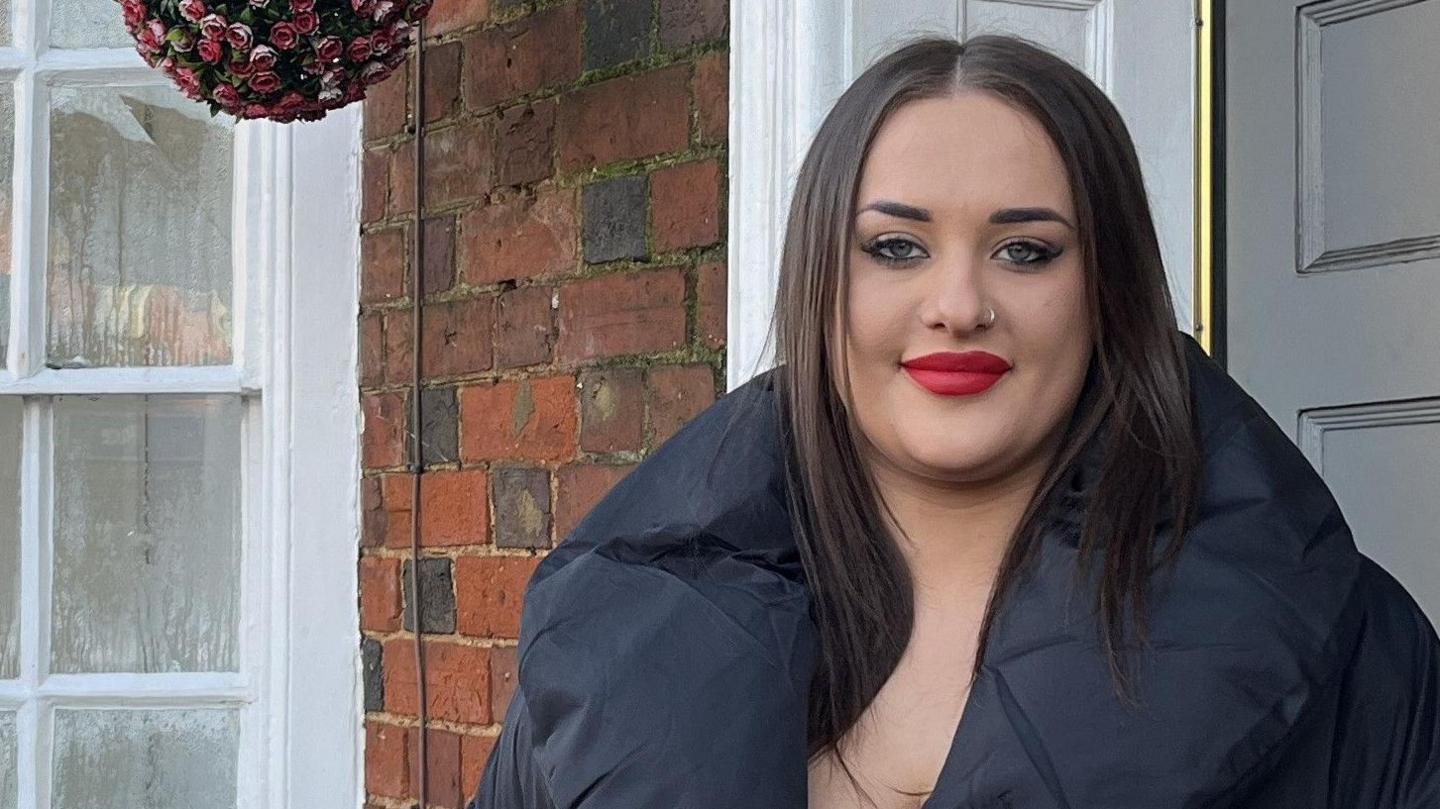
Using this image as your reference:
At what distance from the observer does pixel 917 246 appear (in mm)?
1527

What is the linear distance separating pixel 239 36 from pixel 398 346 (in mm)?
653

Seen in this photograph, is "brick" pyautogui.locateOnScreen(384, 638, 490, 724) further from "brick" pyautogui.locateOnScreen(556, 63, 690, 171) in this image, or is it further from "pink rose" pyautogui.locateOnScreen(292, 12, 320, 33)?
"pink rose" pyautogui.locateOnScreen(292, 12, 320, 33)

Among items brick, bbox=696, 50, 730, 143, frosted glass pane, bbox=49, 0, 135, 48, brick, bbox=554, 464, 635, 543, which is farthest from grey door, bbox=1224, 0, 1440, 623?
frosted glass pane, bbox=49, 0, 135, 48

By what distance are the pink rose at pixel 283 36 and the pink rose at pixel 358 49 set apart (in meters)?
0.07

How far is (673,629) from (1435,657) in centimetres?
59

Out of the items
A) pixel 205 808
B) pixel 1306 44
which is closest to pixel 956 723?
pixel 1306 44

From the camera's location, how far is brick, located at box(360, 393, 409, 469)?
288cm

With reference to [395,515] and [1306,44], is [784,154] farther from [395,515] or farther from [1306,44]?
[395,515]

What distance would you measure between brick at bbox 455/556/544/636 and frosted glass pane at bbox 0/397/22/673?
0.67 m

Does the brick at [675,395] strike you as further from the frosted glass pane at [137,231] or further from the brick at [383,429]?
the frosted glass pane at [137,231]

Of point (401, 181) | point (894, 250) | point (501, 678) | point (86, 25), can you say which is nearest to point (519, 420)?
point (501, 678)

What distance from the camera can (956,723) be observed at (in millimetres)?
1522

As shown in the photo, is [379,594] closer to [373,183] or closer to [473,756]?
[473,756]

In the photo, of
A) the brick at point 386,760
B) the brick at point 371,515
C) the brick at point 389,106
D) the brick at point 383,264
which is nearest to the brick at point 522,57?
the brick at point 389,106
